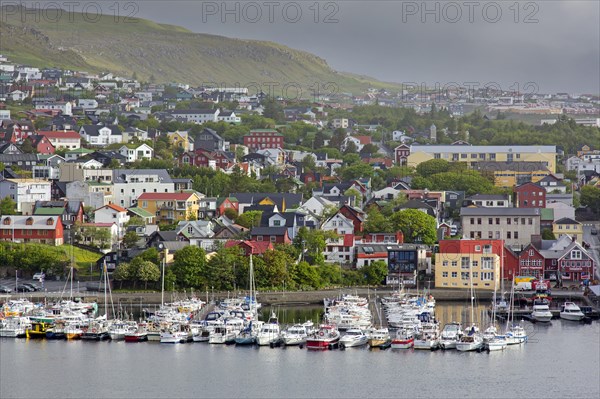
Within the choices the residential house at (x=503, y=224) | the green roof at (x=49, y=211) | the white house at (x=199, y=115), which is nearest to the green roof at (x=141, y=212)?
the green roof at (x=49, y=211)

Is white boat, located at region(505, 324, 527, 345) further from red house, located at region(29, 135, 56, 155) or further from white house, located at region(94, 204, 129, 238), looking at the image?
red house, located at region(29, 135, 56, 155)

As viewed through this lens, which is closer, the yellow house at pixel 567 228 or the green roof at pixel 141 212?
the yellow house at pixel 567 228

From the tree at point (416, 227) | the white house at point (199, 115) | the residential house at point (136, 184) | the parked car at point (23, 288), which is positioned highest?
the white house at point (199, 115)

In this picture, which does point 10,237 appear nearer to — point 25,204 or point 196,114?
point 25,204

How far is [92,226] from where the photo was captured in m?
35.3

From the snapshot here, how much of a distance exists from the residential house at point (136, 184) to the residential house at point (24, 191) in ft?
7.52

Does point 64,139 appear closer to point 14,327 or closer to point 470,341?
point 14,327

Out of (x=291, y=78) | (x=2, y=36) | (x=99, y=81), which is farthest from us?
(x=291, y=78)

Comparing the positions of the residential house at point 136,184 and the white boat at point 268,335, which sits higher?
the residential house at point 136,184

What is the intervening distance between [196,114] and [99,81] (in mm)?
16167

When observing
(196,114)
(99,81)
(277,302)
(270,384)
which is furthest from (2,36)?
(270,384)

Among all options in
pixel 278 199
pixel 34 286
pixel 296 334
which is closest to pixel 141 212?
pixel 278 199

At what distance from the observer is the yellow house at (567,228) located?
36594mm

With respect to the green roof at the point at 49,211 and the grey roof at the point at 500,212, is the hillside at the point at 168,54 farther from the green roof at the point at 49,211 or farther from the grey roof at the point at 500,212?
the grey roof at the point at 500,212
